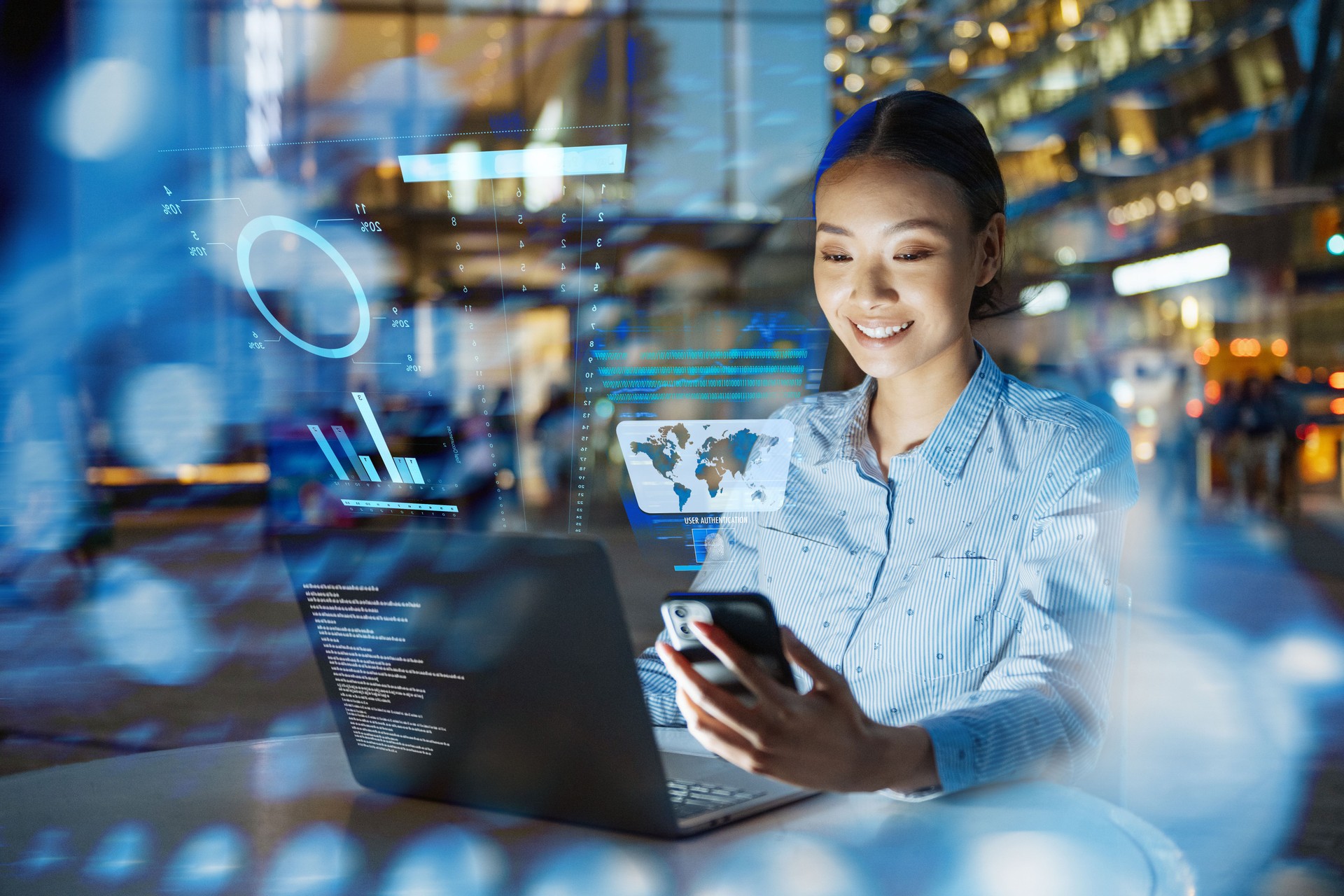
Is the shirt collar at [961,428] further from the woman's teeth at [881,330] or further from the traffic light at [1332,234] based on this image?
the traffic light at [1332,234]

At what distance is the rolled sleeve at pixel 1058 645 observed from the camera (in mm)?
935

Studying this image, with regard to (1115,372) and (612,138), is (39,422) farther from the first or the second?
(1115,372)

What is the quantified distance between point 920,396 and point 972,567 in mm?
248

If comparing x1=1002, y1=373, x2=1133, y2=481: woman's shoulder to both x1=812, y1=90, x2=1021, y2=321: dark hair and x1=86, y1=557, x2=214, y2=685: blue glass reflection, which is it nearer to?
x1=812, y1=90, x2=1021, y2=321: dark hair

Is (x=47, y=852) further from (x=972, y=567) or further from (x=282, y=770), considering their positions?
(x=972, y=567)

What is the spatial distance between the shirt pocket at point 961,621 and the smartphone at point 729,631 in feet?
1.59

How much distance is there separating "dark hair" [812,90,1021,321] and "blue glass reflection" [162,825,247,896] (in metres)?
0.91

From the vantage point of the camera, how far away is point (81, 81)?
6.57 m

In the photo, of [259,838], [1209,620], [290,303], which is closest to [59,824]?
[259,838]

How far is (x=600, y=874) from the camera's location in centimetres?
79

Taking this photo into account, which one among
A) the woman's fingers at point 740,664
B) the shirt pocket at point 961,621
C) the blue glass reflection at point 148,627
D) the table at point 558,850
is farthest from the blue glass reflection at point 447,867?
the blue glass reflection at point 148,627

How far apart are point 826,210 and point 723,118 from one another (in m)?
1.75

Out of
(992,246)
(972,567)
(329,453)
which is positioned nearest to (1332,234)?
(992,246)

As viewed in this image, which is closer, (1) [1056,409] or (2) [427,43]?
(1) [1056,409]
